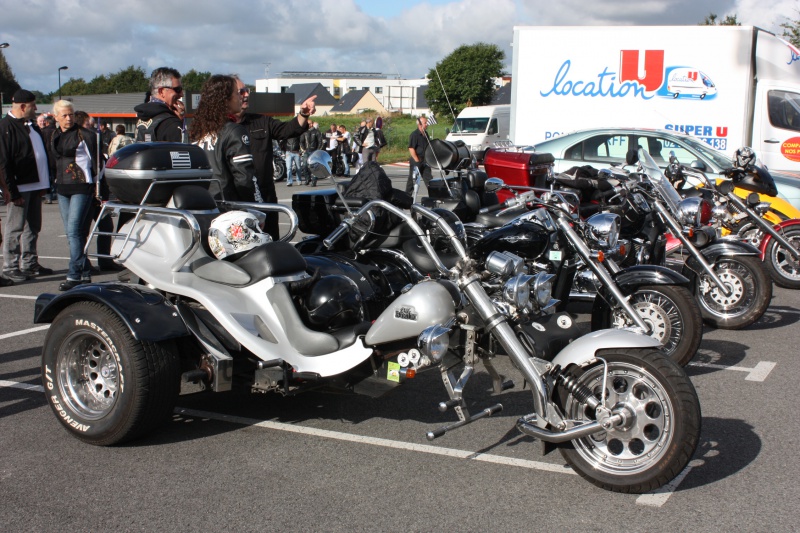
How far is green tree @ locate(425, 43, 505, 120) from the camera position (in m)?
56.9

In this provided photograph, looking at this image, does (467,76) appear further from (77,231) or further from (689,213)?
(689,213)

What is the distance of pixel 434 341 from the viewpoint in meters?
3.74

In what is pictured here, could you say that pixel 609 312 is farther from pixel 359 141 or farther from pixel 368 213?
pixel 359 141

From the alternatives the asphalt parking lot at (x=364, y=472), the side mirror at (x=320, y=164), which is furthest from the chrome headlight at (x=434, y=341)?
the side mirror at (x=320, y=164)

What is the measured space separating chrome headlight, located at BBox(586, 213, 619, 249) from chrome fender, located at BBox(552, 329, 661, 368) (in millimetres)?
1725

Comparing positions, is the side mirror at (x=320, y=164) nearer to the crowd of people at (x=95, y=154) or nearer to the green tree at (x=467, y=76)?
the crowd of people at (x=95, y=154)

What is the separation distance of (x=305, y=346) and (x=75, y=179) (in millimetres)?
5278

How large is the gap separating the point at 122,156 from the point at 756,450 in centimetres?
375

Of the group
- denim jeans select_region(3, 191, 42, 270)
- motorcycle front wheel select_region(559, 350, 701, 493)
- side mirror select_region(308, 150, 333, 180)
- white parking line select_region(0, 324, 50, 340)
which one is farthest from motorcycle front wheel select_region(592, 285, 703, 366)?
denim jeans select_region(3, 191, 42, 270)

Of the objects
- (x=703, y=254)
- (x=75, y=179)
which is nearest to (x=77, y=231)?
(x=75, y=179)

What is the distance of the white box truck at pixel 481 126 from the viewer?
28.6m

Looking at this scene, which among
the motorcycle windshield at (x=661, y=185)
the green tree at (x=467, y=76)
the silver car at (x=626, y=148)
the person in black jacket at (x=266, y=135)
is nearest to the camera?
the person in black jacket at (x=266, y=135)

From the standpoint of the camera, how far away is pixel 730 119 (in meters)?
15.2

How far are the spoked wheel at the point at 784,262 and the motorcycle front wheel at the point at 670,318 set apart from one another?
11.9ft
